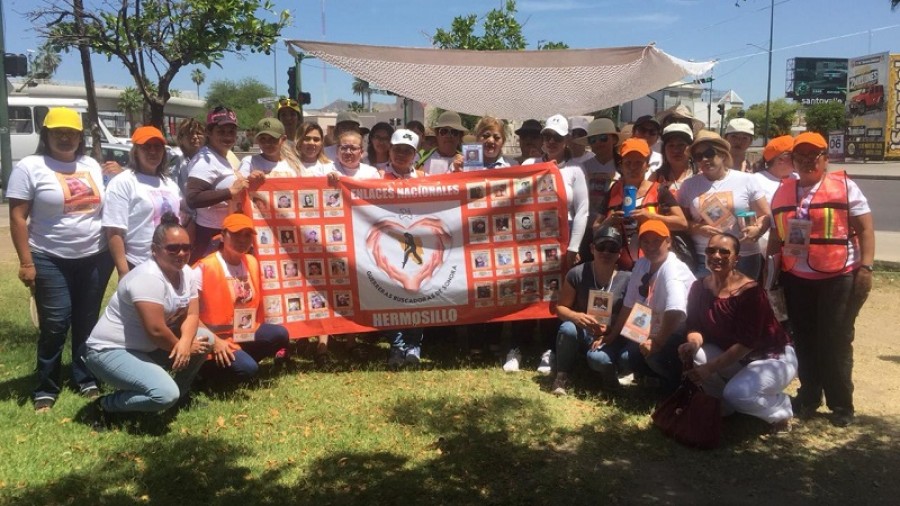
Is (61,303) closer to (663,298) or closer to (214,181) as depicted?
(214,181)

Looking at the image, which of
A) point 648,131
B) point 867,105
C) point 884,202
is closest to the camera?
point 648,131

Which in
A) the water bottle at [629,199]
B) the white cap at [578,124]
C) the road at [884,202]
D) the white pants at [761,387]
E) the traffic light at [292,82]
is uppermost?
the traffic light at [292,82]

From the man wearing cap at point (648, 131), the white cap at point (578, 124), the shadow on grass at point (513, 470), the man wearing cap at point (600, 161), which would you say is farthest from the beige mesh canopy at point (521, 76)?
the shadow on grass at point (513, 470)

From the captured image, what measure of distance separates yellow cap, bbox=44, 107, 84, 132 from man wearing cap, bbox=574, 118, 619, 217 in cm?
385

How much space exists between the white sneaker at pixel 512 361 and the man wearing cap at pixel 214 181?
2.54m

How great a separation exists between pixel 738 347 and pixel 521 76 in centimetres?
383

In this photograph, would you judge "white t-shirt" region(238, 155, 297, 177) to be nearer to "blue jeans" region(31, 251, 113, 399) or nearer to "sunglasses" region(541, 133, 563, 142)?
"blue jeans" region(31, 251, 113, 399)

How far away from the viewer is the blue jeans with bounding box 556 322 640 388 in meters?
5.29

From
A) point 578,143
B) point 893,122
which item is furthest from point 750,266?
point 893,122

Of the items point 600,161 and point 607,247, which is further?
point 600,161

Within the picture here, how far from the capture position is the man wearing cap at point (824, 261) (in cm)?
461

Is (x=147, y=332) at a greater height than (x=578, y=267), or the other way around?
(x=578, y=267)

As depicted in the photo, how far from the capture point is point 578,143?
6.36 meters

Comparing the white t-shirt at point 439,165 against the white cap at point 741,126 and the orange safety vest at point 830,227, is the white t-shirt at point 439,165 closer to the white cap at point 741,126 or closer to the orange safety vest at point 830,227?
the white cap at point 741,126
